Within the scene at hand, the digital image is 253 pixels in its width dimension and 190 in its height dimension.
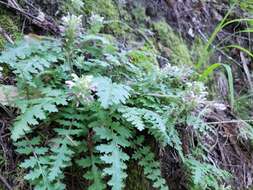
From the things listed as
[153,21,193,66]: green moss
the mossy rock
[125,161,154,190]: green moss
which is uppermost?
the mossy rock

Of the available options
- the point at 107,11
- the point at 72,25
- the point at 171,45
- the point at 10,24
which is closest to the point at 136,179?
the point at 72,25

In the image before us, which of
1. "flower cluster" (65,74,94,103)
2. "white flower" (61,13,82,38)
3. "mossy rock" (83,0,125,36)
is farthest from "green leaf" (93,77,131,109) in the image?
"mossy rock" (83,0,125,36)

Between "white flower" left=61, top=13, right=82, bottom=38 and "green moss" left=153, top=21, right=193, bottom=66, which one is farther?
"green moss" left=153, top=21, right=193, bottom=66

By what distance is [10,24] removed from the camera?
213cm

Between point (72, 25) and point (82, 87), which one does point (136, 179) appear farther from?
point (72, 25)

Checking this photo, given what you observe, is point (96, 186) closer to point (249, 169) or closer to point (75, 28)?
point (75, 28)

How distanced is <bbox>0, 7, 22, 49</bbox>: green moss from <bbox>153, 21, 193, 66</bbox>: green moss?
1.20 meters

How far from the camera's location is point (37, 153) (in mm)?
1561

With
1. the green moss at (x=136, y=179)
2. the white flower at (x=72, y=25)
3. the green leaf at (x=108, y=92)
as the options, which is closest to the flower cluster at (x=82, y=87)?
the green leaf at (x=108, y=92)

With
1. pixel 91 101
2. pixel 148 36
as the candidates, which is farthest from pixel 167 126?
pixel 148 36

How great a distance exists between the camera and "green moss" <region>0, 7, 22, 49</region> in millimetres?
2092

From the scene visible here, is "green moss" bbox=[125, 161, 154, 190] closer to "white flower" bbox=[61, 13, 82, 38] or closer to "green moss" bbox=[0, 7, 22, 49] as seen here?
"white flower" bbox=[61, 13, 82, 38]

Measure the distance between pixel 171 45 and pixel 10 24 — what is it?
4.57 ft

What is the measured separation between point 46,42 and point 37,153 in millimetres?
626
